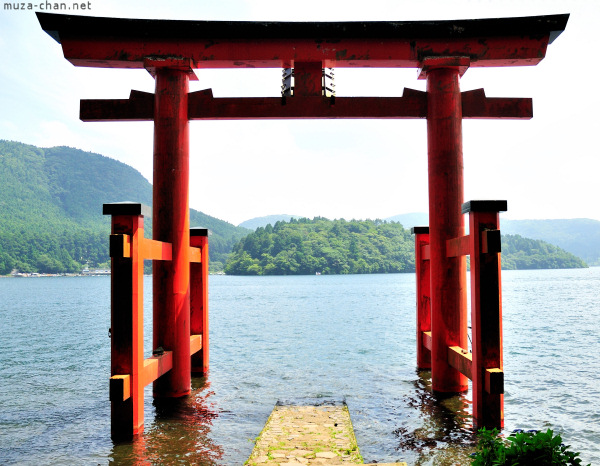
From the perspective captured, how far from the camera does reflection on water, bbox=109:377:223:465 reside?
580 cm

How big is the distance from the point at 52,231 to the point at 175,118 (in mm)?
137365

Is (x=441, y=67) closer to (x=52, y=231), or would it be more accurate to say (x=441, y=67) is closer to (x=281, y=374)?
(x=281, y=374)

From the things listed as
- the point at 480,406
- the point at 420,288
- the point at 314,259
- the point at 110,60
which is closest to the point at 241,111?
the point at 110,60

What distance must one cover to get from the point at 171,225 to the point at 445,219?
4.01m

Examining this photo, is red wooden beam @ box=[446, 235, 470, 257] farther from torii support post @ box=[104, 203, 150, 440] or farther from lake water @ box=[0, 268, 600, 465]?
torii support post @ box=[104, 203, 150, 440]

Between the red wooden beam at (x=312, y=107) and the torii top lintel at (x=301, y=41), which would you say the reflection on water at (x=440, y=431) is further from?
the torii top lintel at (x=301, y=41)

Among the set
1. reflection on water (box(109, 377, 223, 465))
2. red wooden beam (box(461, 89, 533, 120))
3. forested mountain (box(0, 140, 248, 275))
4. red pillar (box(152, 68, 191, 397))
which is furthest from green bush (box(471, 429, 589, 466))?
forested mountain (box(0, 140, 248, 275))

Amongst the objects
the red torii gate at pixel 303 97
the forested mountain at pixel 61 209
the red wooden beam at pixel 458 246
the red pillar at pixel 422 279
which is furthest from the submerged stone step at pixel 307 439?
the forested mountain at pixel 61 209

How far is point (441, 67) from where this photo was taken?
7891mm

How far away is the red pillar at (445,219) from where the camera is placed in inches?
305

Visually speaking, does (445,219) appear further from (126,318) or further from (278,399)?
(126,318)

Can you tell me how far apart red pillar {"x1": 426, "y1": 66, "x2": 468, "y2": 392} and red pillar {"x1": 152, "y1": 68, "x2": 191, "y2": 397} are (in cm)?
369

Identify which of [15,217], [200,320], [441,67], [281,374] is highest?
[15,217]

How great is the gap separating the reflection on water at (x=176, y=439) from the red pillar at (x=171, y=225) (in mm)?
368
